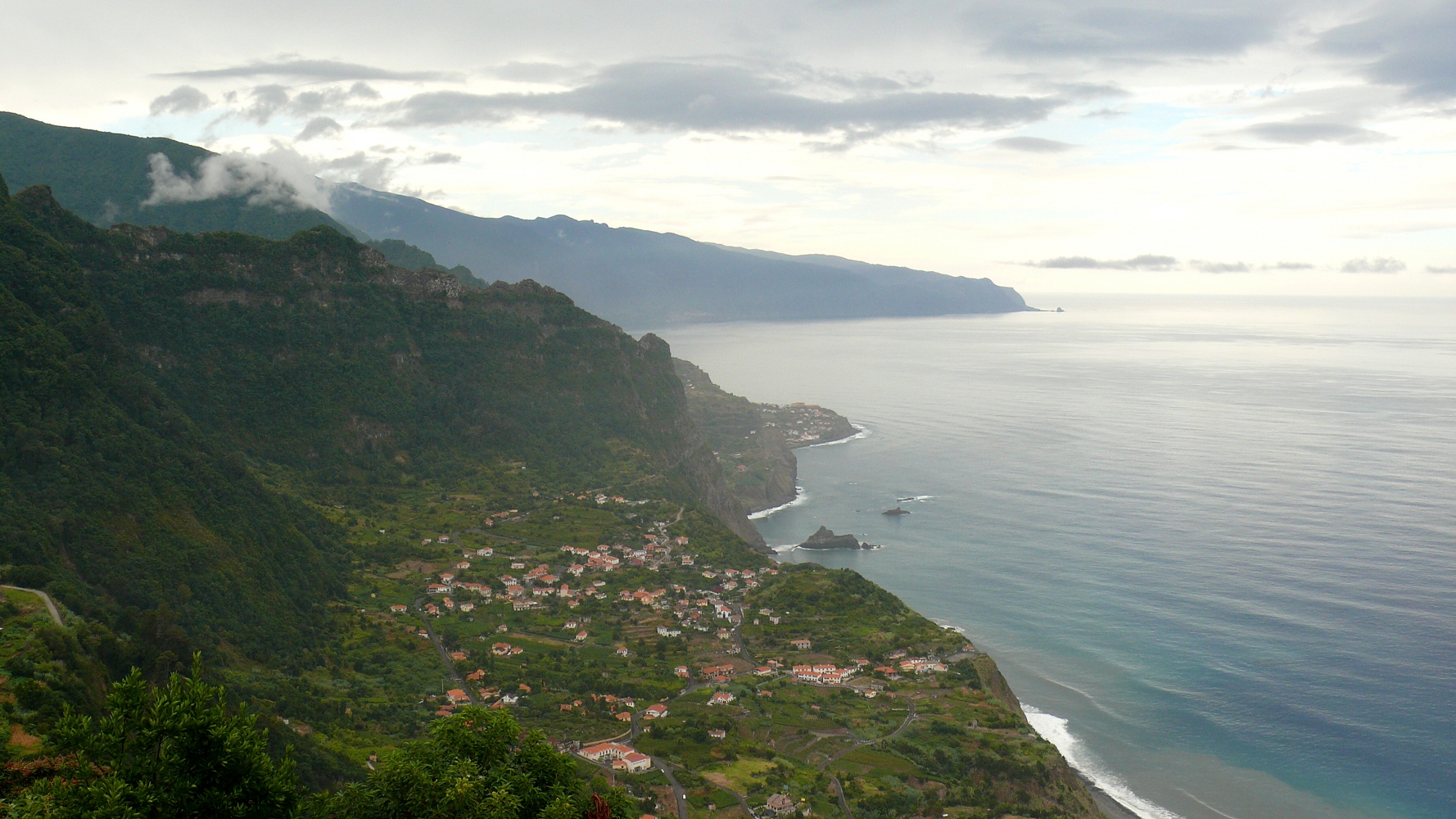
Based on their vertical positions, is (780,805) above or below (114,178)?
below

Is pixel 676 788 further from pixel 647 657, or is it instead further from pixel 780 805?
pixel 647 657

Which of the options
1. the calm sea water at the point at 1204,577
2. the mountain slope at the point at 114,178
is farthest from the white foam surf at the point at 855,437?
the mountain slope at the point at 114,178

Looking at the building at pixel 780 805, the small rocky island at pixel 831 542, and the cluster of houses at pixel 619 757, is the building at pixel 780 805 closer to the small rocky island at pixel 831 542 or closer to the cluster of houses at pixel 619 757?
the cluster of houses at pixel 619 757

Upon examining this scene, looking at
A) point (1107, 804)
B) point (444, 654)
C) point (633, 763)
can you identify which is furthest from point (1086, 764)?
point (444, 654)

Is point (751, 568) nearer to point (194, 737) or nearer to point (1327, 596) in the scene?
point (1327, 596)

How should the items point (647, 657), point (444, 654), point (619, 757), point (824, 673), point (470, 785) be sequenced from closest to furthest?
point (470, 785) → point (619, 757) → point (444, 654) → point (824, 673) → point (647, 657)

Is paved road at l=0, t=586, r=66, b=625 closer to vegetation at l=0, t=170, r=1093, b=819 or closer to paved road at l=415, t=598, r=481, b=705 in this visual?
vegetation at l=0, t=170, r=1093, b=819
